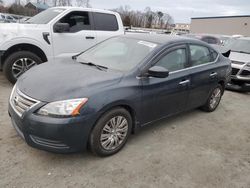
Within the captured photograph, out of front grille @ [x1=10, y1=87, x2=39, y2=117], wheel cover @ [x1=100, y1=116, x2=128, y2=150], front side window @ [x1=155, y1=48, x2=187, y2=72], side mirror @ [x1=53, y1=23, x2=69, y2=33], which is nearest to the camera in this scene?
front grille @ [x1=10, y1=87, x2=39, y2=117]

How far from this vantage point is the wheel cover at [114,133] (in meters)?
2.82

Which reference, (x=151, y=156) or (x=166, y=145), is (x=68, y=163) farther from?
(x=166, y=145)

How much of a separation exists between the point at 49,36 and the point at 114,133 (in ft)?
11.4

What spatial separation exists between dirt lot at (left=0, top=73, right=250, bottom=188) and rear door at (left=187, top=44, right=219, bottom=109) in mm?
624

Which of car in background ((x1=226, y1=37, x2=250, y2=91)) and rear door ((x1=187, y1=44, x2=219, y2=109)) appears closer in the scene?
rear door ((x1=187, y1=44, x2=219, y2=109))

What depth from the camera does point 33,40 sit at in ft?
16.9

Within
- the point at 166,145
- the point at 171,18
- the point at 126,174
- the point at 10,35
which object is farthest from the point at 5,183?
the point at 171,18

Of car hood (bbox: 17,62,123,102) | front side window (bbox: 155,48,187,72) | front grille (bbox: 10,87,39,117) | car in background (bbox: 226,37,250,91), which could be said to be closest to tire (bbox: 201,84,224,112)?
front side window (bbox: 155,48,187,72)

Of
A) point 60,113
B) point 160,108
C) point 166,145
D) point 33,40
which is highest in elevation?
point 33,40

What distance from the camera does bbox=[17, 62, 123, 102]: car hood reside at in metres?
2.51

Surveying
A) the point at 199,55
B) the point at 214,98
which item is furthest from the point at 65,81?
the point at 214,98

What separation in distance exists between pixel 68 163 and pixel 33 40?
3495 millimetres

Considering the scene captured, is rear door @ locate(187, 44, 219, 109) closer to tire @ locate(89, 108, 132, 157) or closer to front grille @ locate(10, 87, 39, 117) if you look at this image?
tire @ locate(89, 108, 132, 157)

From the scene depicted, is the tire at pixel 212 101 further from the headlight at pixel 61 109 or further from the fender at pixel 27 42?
the fender at pixel 27 42
